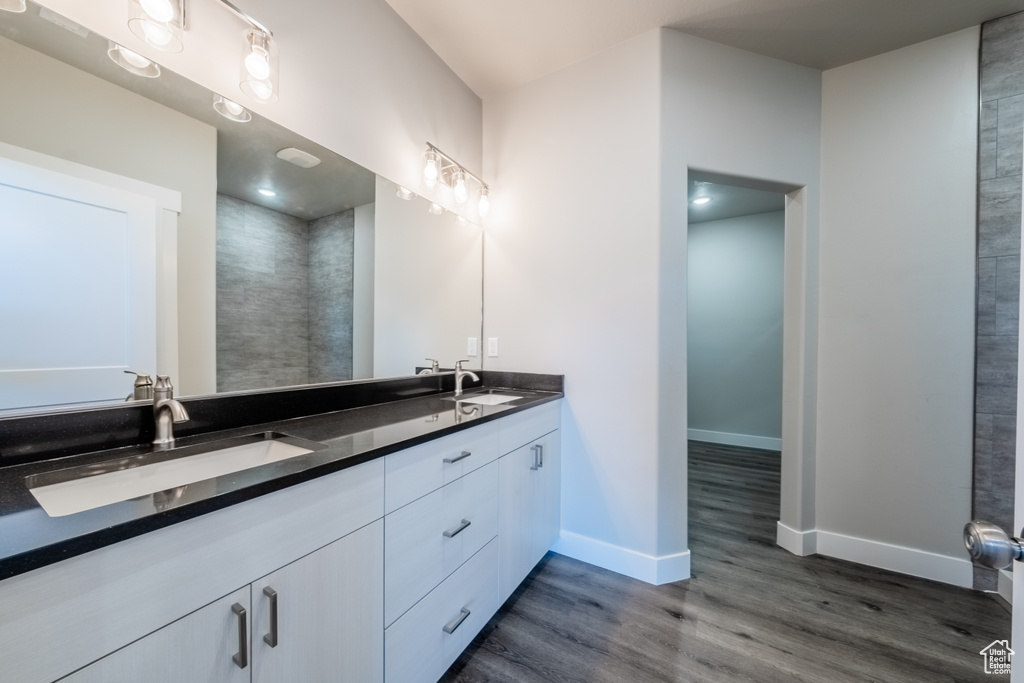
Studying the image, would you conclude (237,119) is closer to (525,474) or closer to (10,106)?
(10,106)

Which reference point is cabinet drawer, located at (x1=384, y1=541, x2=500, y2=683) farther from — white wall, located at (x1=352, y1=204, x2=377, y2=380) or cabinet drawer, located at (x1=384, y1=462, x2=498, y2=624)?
white wall, located at (x1=352, y1=204, x2=377, y2=380)

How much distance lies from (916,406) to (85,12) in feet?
11.3

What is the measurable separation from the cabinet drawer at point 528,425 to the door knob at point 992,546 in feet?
3.92

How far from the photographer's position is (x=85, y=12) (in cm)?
90

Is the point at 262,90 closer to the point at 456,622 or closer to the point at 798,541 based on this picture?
the point at 456,622

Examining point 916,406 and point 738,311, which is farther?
point 738,311

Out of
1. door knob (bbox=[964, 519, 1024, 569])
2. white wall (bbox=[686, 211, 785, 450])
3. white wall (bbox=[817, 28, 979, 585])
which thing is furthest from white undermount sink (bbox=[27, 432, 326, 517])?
white wall (bbox=[686, 211, 785, 450])

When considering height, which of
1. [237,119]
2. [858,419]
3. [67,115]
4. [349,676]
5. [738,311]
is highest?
[237,119]

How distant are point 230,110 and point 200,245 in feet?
1.48

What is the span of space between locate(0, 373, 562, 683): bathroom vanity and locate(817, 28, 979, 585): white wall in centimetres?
187

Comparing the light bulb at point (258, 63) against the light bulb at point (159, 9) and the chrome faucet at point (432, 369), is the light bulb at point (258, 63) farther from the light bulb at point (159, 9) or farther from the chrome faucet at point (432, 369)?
the chrome faucet at point (432, 369)

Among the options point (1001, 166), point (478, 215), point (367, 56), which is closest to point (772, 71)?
point (1001, 166)

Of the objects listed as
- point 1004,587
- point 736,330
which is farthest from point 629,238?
point 736,330

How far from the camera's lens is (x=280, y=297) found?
4.29ft
